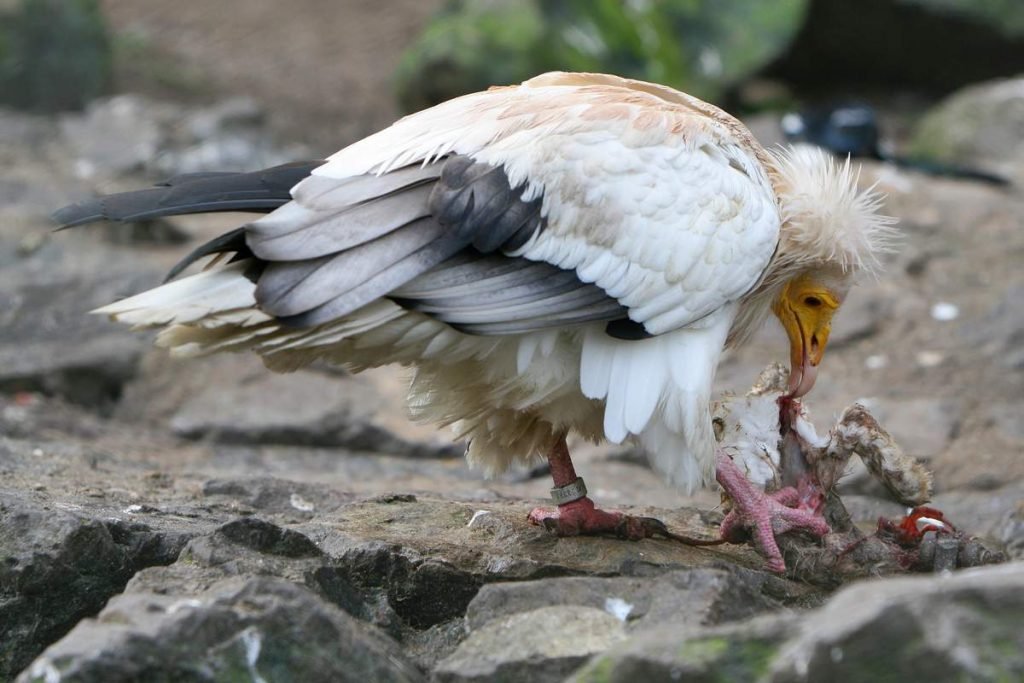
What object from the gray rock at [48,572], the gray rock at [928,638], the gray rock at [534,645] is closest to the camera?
the gray rock at [928,638]

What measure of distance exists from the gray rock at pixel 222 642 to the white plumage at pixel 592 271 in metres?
1.03

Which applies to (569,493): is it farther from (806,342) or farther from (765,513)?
(806,342)

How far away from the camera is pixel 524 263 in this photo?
163 inches

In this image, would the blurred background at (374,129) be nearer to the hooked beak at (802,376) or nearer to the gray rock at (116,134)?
the gray rock at (116,134)

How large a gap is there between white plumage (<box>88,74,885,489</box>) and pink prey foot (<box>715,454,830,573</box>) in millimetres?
224

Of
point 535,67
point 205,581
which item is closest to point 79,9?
point 535,67

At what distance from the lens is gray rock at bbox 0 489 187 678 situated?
12.1 feet

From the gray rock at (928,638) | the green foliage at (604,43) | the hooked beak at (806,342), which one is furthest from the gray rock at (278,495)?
the green foliage at (604,43)

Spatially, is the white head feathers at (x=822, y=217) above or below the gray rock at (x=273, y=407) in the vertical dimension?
above

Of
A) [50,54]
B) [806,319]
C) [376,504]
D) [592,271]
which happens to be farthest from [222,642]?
[50,54]

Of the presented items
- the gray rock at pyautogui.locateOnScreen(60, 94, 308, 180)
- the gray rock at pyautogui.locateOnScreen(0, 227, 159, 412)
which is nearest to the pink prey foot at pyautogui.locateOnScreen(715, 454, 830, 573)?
the gray rock at pyautogui.locateOnScreen(0, 227, 159, 412)

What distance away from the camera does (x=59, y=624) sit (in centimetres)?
375

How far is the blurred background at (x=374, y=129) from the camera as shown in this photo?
21.8 feet

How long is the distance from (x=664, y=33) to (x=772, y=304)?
774 cm
